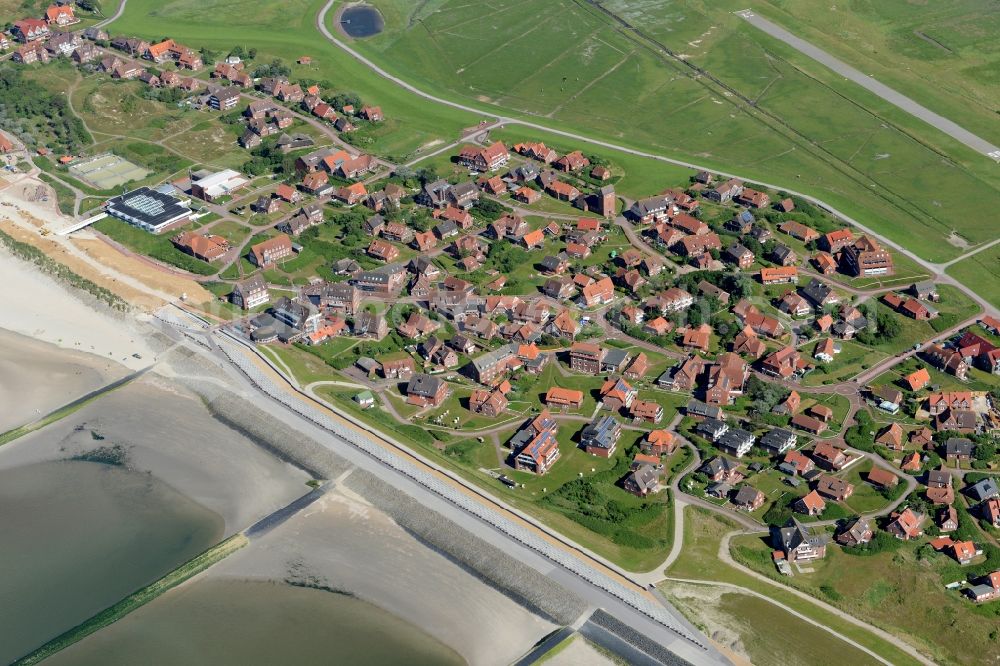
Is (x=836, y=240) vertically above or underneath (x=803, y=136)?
underneath

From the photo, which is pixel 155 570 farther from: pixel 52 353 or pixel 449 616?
pixel 52 353

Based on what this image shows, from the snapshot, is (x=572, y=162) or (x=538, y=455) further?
(x=572, y=162)

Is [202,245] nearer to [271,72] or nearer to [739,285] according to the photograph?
[271,72]

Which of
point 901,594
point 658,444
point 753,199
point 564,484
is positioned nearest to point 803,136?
point 753,199

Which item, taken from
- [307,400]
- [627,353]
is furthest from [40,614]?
[627,353]

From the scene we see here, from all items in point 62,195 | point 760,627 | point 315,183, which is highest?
point 315,183

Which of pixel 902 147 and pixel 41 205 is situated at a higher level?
pixel 902 147

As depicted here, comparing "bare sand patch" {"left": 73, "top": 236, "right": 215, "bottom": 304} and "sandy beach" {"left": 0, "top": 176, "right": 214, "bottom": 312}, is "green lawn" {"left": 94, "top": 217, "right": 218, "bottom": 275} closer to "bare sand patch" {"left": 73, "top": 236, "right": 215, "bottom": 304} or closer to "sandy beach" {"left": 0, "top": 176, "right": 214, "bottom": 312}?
"sandy beach" {"left": 0, "top": 176, "right": 214, "bottom": 312}
